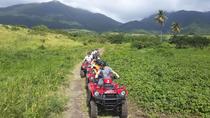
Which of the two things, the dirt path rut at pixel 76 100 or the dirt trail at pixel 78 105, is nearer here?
the dirt trail at pixel 78 105

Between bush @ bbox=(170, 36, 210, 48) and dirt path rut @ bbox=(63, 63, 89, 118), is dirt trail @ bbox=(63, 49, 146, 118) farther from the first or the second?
bush @ bbox=(170, 36, 210, 48)

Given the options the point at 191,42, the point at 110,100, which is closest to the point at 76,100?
the point at 110,100

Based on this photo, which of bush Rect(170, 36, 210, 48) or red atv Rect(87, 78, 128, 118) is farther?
bush Rect(170, 36, 210, 48)

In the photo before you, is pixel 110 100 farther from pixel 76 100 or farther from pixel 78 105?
pixel 76 100

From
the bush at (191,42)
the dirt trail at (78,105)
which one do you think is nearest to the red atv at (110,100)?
the dirt trail at (78,105)

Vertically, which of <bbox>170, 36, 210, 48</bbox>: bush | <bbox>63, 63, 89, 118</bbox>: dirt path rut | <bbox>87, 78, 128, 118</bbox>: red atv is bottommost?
<bbox>170, 36, 210, 48</bbox>: bush

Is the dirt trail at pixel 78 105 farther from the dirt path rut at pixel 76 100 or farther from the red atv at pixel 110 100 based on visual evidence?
→ the red atv at pixel 110 100

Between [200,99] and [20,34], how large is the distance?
77.2m

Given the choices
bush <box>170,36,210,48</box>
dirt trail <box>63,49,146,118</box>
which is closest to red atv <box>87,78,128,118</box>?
dirt trail <box>63,49,146,118</box>

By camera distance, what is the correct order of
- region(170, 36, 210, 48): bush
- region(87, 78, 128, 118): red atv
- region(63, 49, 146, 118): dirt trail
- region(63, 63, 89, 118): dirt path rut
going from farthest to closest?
region(170, 36, 210, 48): bush
region(63, 63, 89, 118): dirt path rut
region(63, 49, 146, 118): dirt trail
region(87, 78, 128, 118): red atv

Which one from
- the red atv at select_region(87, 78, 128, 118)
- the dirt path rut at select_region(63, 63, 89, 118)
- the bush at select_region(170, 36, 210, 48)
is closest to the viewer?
the red atv at select_region(87, 78, 128, 118)

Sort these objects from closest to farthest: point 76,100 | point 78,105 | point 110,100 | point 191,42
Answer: point 110,100 → point 78,105 → point 76,100 → point 191,42

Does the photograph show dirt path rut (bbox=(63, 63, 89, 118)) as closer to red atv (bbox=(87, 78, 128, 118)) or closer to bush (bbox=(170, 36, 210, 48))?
red atv (bbox=(87, 78, 128, 118))

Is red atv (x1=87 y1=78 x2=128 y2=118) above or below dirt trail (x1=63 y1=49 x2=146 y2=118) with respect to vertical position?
above
